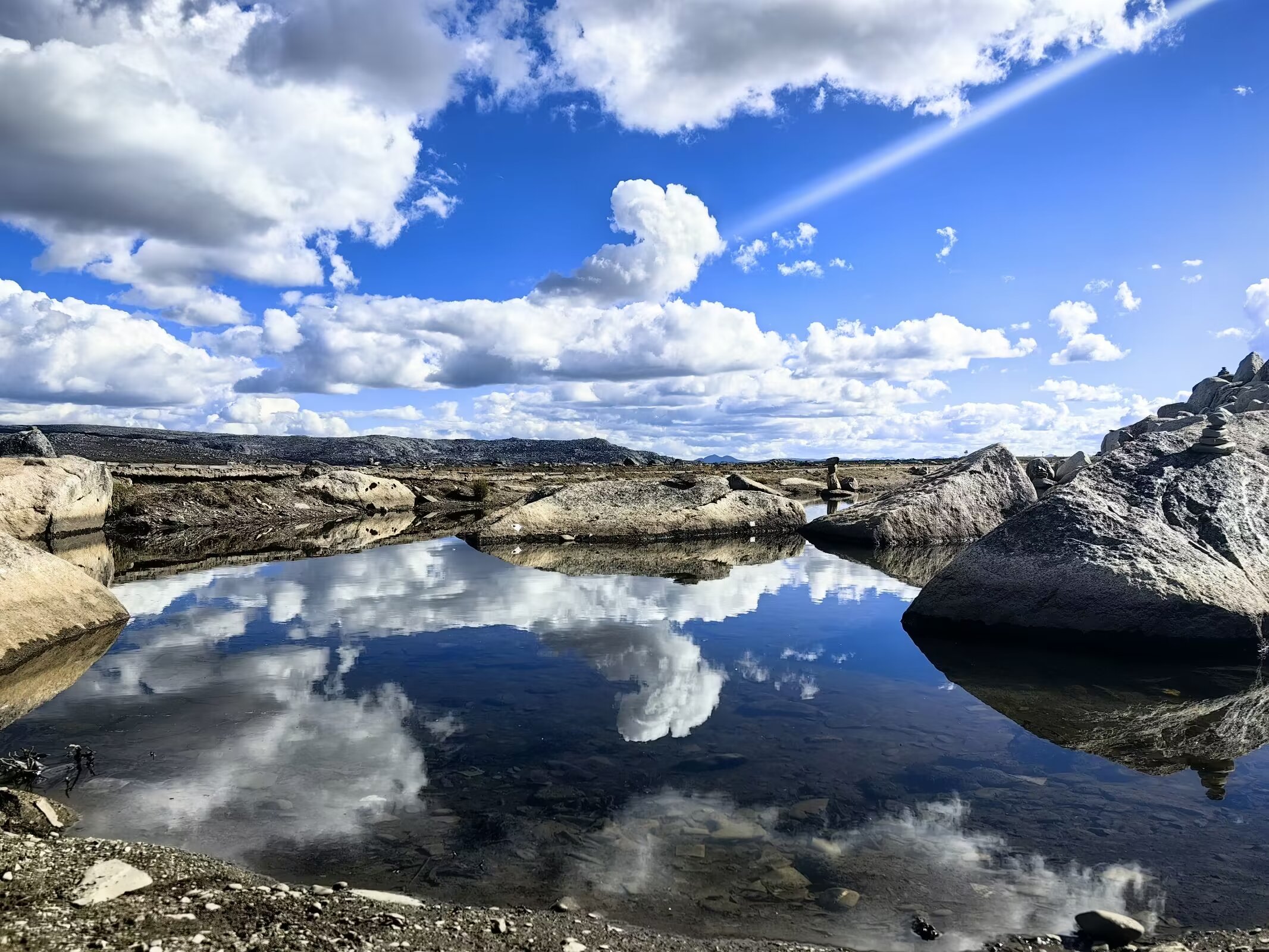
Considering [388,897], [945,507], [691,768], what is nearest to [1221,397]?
[945,507]

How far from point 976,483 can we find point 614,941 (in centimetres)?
1975

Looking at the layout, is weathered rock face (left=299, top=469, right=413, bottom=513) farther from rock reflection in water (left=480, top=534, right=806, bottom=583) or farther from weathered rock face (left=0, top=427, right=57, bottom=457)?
rock reflection in water (left=480, top=534, right=806, bottom=583)

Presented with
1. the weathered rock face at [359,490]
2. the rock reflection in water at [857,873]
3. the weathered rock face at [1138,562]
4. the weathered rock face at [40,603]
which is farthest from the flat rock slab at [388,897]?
the weathered rock face at [359,490]

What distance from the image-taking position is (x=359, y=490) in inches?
1225

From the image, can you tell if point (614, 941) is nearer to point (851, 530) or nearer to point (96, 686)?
Answer: point (96, 686)

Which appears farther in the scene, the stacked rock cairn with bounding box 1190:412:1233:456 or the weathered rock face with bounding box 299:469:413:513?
the weathered rock face with bounding box 299:469:413:513

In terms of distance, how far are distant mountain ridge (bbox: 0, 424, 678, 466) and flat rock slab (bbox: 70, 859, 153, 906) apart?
9364 centimetres

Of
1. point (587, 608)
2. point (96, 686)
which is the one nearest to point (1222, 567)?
point (587, 608)

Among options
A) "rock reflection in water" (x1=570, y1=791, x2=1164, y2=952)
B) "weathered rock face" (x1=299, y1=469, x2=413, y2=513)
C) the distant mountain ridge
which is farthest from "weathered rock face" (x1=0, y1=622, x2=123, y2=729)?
the distant mountain ridge

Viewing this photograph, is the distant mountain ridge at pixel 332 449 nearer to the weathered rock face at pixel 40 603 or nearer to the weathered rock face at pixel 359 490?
the weathered rock face at pixel 359 490

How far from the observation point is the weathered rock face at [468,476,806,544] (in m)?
21.1

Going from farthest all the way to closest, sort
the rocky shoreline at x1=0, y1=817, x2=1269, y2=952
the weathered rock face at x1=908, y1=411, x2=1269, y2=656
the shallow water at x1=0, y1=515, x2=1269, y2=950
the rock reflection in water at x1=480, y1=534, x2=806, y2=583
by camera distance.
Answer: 1. the rock reflection in water at x1=480, y1=534, x2=806, y2=583
2. the weathered rock face at x1=908, y1=411, x2=1269, y2=656
3. the shallow water at x1=0, y1=515, x2=1269, y2=950
4. the rocky shoreline at x1=0, y1=817, x2=1269, y2=952

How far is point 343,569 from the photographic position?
15.6 metres

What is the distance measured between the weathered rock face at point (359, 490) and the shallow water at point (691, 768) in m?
20.3
